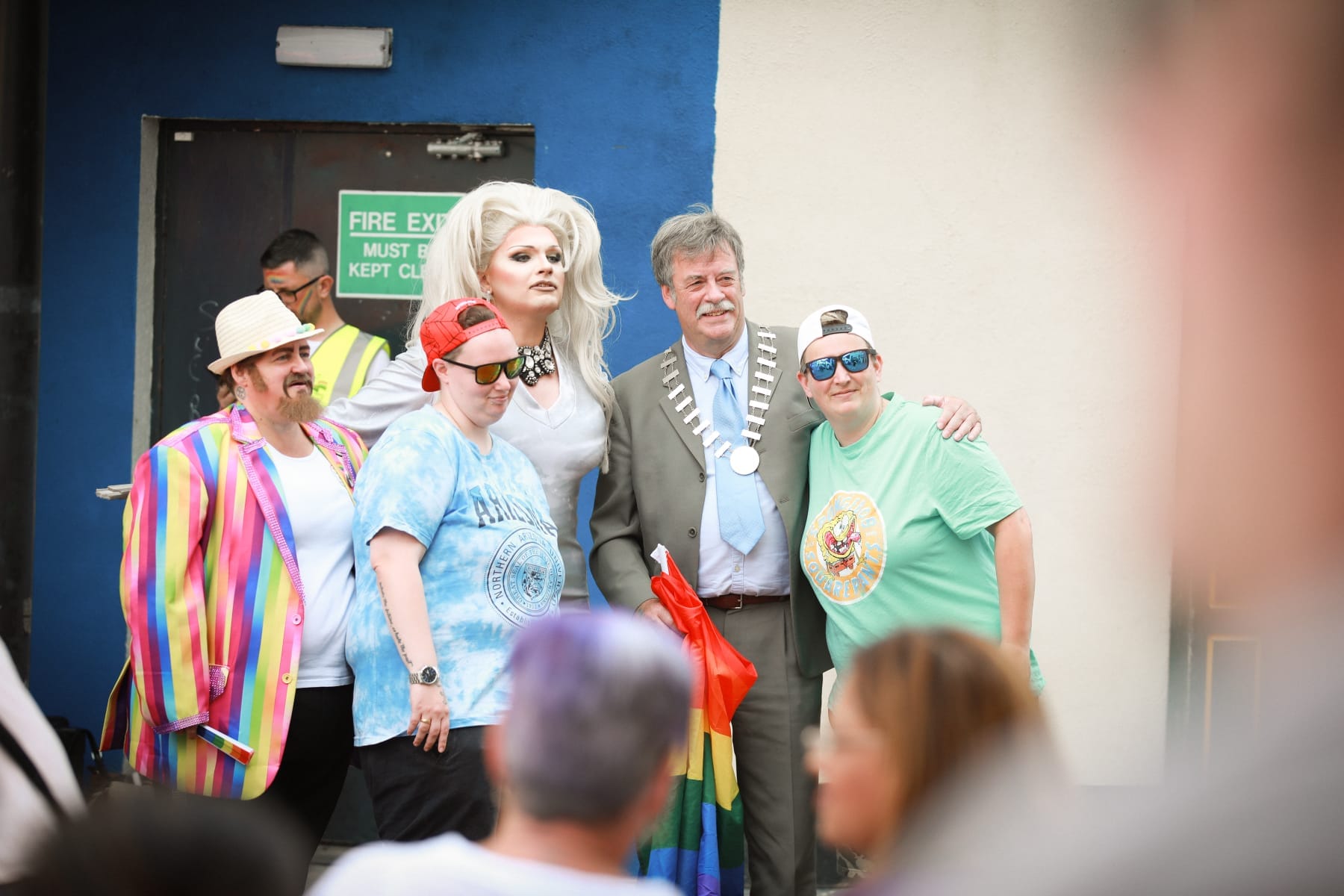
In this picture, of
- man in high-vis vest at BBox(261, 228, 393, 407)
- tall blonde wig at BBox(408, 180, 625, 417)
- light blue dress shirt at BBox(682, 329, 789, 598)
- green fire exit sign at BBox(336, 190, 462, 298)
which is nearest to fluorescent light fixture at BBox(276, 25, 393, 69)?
green fire exit sign at BBox(336, 190, 462, 298)

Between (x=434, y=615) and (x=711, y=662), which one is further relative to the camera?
(x=711, y=662)

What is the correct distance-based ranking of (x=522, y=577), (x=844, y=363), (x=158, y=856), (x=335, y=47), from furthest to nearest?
(x=335, y=47) < (x=844, y=363) < (x=522, y=577) < (x=158, y=856)

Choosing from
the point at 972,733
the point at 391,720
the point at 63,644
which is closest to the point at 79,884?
the point at 972,733

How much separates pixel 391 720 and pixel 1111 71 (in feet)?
8.83

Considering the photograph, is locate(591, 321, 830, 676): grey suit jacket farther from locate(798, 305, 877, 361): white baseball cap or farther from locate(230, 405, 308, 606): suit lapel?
locate(230, 405, 308, 606): suit lapel

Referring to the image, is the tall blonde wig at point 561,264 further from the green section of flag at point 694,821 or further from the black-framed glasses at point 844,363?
the green section of flag at point 694,821

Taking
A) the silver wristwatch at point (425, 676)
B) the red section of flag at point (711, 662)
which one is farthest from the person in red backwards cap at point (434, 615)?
the red section of flag at point (711, 662)

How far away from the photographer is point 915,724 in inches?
65.4

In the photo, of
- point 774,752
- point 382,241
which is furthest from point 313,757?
point 382,241

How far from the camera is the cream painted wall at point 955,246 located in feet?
16.2

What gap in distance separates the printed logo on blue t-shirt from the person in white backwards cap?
2.55ft

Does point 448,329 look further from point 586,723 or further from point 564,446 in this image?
point 586,723

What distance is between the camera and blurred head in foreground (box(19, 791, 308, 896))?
1.22m

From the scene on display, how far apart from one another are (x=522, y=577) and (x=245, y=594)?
71 centimetres
